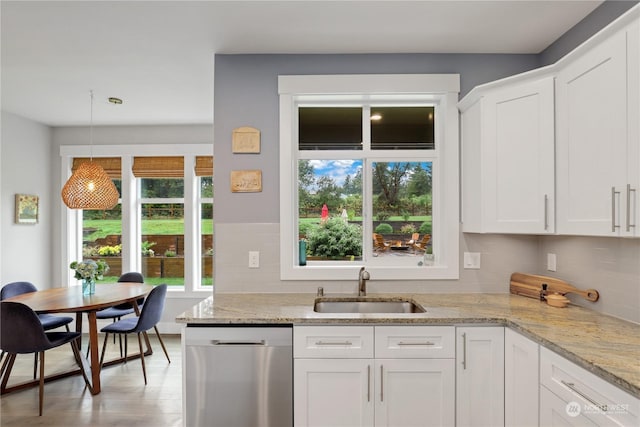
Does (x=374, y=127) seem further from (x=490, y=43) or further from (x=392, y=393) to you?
(x=392, y=393)

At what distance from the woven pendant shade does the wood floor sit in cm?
159

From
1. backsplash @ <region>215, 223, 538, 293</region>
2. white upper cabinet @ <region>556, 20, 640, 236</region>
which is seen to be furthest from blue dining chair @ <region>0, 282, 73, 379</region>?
white upper cabinet @ <region>556, 20, 640, 236</region>

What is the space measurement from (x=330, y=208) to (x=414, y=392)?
1.41 metres

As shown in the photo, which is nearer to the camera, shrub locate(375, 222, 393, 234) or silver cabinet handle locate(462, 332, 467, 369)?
silver cabinet handle locate(462, 332, 467, 369)

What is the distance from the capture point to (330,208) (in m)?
2.79

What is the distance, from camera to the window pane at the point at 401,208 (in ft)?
8.93

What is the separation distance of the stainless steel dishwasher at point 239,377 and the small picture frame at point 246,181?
100cm

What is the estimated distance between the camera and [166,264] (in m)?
4.62

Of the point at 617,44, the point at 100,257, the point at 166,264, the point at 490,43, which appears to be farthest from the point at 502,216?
the point at 100,257

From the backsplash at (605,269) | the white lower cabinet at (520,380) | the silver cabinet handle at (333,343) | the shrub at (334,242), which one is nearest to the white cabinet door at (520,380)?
the white lower cabinet at (520,380)

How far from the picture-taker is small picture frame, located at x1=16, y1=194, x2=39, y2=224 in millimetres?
4008

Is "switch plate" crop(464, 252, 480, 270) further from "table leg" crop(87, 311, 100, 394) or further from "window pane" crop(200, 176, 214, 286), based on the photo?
"window pane" crop(200, 176, 214, 286)

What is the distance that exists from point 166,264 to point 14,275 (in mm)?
1556

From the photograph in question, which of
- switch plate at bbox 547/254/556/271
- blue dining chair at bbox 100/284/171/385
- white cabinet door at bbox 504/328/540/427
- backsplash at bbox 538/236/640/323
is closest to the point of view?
white cabinet door at bbox 504/328/540/427
